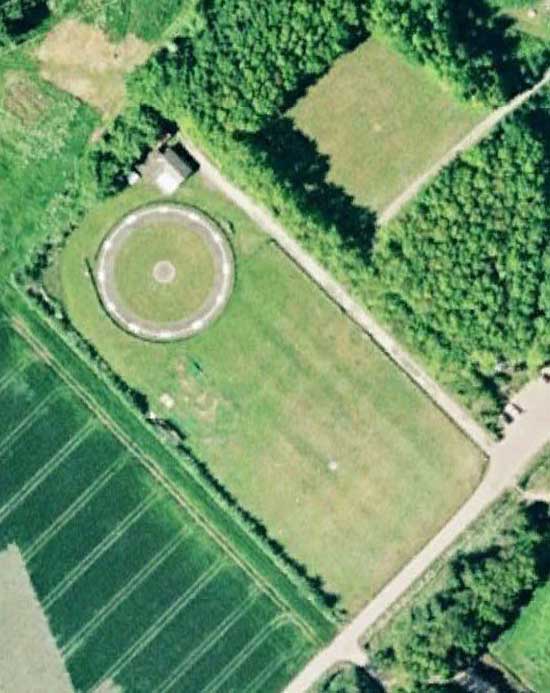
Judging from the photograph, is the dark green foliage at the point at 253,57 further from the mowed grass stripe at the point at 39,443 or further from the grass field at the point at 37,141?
the mowed grass stripe at the point at 39,443

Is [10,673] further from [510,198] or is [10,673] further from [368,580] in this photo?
[510,198]

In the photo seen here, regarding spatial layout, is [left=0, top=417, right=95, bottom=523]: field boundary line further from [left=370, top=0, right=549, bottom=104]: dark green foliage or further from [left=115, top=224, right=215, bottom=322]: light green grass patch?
[left=370, top=0, right=549, bottom=104]: dark green foliage

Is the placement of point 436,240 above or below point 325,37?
below

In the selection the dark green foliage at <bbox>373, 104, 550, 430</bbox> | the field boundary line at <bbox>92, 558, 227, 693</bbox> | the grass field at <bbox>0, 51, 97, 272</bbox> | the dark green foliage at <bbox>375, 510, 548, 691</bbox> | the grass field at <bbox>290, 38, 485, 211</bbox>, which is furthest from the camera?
the field boundary line at <bbox>92, 558, 227, 693</bbox>

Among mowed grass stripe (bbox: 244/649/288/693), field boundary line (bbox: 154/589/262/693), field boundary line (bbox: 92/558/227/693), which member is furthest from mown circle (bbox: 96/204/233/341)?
mowed grass stripe (bbox: 244/649/288/693)

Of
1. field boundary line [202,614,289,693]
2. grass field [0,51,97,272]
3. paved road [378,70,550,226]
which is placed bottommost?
field boundary line [202,614,289,693]

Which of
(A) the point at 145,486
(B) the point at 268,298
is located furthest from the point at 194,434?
(B) the point at 268,298
